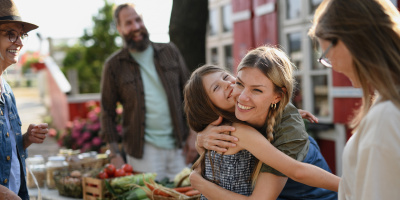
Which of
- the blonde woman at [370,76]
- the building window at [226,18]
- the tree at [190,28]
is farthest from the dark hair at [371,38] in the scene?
the building window at [226,18]

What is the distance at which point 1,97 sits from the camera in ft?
8.48

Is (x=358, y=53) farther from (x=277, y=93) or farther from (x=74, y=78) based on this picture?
(x=74, y=78)

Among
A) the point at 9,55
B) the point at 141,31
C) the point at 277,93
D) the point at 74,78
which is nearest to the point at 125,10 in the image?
the point at 141,31

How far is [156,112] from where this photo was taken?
13.4 feet

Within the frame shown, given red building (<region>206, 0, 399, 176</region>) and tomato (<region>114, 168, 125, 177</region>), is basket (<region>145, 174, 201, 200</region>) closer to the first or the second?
tomato (<region>114, 168, 125, 177</region>)

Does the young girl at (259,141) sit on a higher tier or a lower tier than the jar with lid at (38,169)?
higher

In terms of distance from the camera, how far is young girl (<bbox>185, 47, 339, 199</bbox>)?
2100mm

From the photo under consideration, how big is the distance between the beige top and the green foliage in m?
15.4

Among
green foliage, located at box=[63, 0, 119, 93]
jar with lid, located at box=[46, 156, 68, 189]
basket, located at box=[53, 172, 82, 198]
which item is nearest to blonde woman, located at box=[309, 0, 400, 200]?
basket, located at box=[53, 172, 82, 198]

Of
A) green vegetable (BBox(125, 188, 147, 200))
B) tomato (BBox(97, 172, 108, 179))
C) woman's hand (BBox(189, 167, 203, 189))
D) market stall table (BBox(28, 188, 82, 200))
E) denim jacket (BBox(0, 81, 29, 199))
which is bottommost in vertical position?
market stall table (BBox(28, 188, 82, 200))

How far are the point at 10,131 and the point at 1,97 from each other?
207 mm

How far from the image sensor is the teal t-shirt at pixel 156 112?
13.3ft

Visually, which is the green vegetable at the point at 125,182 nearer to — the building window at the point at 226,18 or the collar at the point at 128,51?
the collar at the point at 128,51

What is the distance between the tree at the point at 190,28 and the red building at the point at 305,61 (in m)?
1.70
